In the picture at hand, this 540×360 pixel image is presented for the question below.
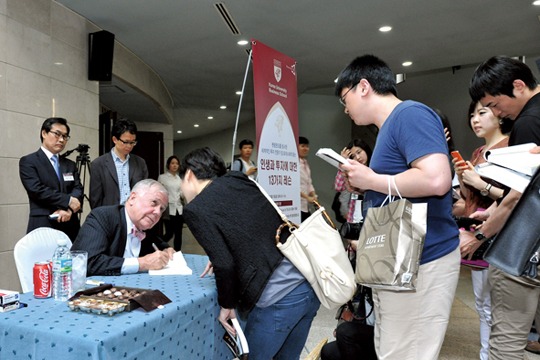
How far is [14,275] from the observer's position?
360 centimetres

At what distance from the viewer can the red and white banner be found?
2547mm

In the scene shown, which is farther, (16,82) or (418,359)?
(16,82)

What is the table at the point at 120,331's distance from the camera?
1032 millimetres

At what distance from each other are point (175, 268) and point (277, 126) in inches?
49.5

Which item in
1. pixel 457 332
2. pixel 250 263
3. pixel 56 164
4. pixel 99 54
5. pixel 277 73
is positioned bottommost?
pixel 457 332

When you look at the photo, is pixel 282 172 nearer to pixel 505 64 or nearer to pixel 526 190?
pixel 505 64

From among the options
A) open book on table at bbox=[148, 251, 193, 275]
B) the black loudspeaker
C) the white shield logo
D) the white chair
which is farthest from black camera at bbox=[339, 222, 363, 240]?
the black loudspeaker

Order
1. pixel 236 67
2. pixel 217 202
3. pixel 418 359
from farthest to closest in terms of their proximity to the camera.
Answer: pixel 236 67 < pixel 217 202 < pixel 418 359

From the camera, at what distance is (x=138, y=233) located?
1.99 meters

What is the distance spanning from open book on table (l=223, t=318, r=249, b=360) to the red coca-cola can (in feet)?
1.97

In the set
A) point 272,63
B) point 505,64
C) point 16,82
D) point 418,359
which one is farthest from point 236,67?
point 418,359

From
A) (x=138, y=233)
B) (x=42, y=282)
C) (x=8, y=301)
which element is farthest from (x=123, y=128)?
(x=8, y=301)

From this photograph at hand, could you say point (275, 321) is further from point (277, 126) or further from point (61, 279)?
point (277, 126)

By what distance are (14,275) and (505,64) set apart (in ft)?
12.7
